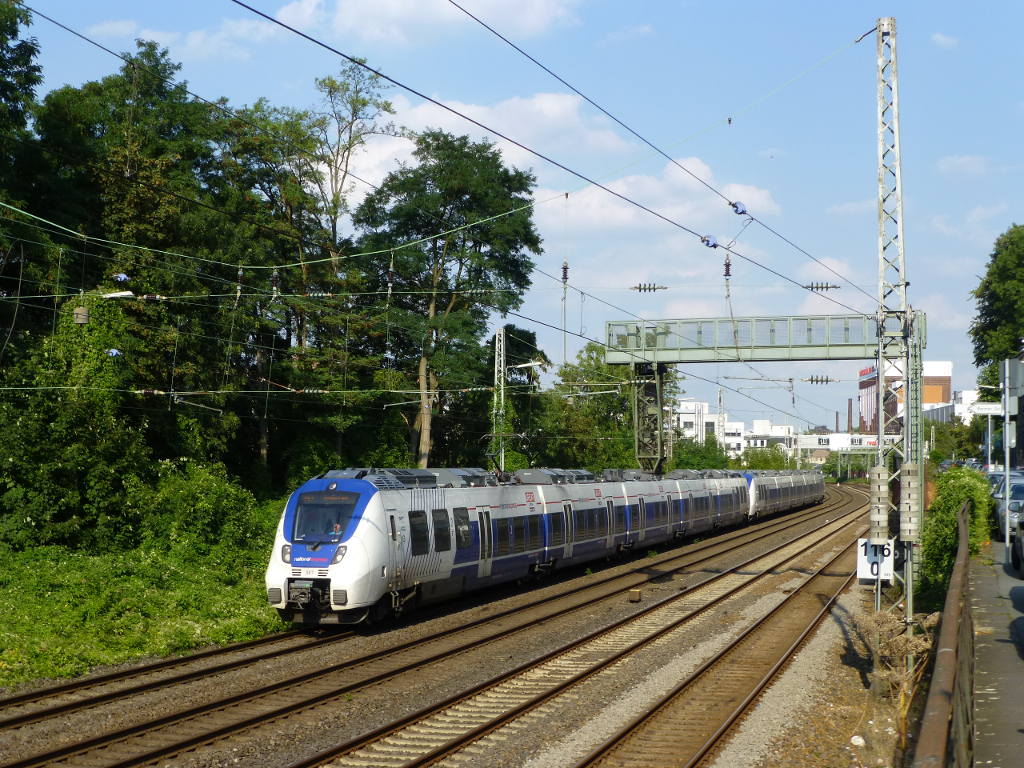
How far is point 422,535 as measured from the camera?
62.7ft

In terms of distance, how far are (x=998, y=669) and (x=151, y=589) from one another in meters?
15.0

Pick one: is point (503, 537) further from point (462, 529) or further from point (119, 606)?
point (119, 606)

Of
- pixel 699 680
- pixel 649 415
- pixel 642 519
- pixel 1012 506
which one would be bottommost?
pixel 699 680

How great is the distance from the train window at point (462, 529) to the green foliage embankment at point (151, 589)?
12.6ft

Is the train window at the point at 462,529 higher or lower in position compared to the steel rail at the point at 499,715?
higher

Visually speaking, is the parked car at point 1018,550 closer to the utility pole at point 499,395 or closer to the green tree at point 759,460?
the utility pole at point 499,395

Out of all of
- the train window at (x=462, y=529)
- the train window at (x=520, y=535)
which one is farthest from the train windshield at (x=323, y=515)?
the train window at (x=520, y=535)

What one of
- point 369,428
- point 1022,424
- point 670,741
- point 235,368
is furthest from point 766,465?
point 670,741

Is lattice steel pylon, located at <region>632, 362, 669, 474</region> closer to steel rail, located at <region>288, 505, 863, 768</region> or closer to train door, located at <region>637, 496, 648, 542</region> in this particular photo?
train door, located at <region>637, 496, 648, 542</region>

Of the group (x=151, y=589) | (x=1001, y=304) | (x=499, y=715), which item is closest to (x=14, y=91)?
(x=151, y=589)

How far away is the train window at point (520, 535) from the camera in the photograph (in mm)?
23188

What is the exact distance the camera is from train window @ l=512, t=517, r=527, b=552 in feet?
76.1

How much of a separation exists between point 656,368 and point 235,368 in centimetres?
1880

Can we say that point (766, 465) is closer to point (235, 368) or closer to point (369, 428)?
point (369, 428)
